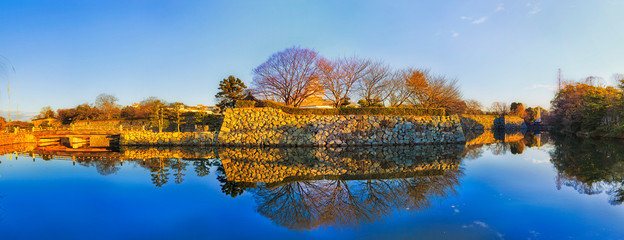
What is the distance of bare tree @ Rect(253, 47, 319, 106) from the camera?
28.8 meters

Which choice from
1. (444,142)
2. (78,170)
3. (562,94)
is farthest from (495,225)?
(562,94)

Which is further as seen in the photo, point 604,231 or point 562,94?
point 562,94

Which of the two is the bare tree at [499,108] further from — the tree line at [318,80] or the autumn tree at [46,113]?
the autumn tree at [46,113]

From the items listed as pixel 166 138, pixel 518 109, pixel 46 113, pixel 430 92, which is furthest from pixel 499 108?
pixel 46 113

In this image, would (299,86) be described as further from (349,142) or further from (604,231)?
(604,231)

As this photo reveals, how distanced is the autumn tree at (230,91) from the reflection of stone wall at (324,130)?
9144 mm

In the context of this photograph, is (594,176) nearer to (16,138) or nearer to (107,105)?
(16,138)

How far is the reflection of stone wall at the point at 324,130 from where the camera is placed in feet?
63.5

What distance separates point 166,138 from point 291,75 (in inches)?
521

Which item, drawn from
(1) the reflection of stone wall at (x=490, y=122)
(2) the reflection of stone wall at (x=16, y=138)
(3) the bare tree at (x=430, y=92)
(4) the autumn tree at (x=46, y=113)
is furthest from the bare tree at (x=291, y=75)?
(4) the autumn tree at (x=46, y=113)

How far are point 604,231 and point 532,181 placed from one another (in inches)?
155

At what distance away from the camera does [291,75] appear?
94.9ft

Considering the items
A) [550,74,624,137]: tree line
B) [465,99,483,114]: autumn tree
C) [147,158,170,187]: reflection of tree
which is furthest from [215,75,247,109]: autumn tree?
[465,99,483,114]: autumn tree

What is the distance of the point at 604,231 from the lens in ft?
14.4
